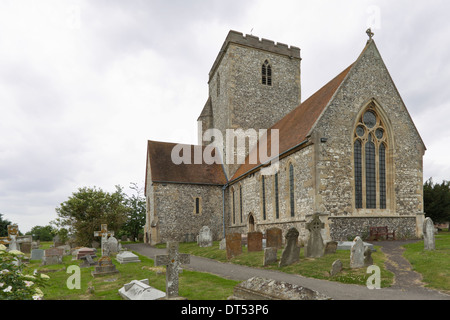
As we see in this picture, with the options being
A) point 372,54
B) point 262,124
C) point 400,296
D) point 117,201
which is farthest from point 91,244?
point 372,54

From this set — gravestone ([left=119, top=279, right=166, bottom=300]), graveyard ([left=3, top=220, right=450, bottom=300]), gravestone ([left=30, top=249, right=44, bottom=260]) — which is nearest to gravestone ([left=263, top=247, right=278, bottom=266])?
graveyard ([left=3, top=220, right=450, bottom=300])

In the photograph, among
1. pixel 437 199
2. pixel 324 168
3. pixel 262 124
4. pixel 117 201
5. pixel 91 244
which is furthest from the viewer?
pixel 437 199

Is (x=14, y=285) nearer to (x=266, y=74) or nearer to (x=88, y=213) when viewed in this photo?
(x=88, y=213)

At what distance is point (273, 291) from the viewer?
5.09 meters

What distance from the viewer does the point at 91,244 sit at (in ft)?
77.9

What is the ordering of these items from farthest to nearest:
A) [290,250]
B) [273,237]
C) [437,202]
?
[437,202] → [273,237] → [290,250]

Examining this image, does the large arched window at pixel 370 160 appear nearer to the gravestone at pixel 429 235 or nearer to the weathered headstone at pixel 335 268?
the gravestone at pixel 429 235

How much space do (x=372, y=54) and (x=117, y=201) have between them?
22405mm

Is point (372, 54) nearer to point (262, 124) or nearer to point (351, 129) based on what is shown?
point (351, 129)

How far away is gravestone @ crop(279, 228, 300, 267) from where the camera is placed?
1080cm

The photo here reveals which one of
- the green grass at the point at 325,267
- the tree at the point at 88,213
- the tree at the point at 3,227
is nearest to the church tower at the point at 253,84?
the tree at the point at 88,213

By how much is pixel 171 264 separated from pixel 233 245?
23.7 ft

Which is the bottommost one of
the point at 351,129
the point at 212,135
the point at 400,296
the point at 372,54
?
the point at 400,296

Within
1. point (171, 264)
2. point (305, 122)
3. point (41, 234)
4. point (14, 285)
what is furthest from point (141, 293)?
point (41, 234)
